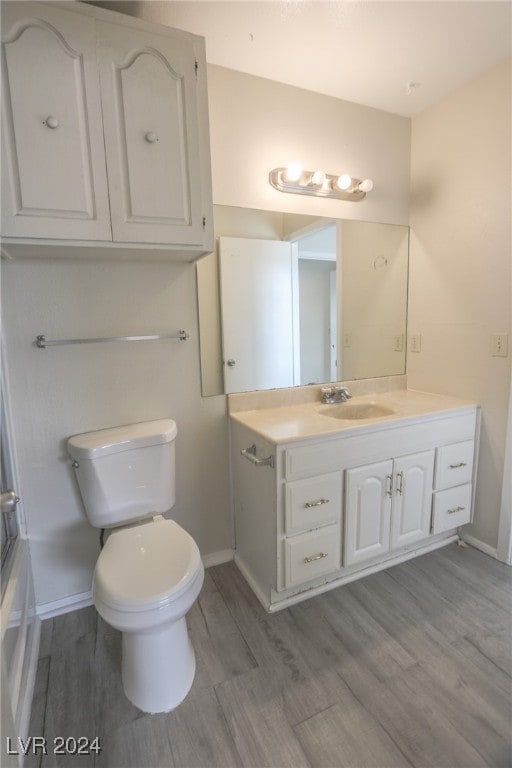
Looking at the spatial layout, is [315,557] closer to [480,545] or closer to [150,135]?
[480,545]

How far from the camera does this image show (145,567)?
132cm

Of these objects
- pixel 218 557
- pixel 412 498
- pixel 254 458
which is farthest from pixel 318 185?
pixel 218 557

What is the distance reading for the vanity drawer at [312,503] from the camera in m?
1.59

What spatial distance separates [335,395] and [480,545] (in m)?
1.15

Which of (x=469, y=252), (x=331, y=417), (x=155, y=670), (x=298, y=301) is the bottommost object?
(x=155, y=670)

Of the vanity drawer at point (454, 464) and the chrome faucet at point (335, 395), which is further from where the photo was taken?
the chrome faucet at point (335, 395)

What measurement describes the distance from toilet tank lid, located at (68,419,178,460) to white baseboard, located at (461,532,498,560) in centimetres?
177

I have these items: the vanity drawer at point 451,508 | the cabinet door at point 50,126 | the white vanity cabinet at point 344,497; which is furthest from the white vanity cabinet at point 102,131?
the vanity drawer at point 451,508

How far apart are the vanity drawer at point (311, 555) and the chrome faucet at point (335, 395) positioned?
0.69 metres

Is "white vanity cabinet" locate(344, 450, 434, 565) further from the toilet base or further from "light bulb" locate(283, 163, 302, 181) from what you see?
"light bulb" locate(283, 163, 302, 181)

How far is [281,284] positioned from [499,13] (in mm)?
1343

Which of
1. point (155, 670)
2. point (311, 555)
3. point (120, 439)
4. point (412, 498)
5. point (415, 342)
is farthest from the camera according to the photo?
point (415, 342)

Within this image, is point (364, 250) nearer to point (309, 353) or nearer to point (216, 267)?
point (309, 353)

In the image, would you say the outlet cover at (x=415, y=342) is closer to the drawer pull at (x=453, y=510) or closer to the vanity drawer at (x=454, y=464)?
the vanity drawer at (x=454, y=464)
